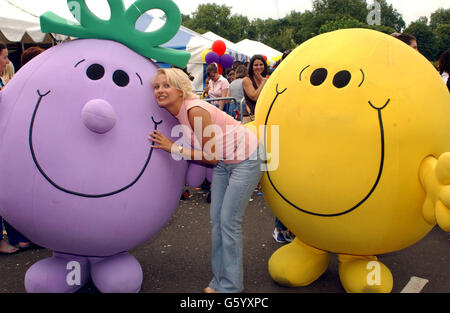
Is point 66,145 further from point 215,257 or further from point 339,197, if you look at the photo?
point 339,197

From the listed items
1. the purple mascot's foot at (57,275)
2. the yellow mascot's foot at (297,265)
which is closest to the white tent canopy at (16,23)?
the purple mascot's foot at (57,275)

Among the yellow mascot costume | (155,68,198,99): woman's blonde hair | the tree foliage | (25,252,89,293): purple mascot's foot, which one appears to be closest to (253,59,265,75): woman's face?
the yellow mascot costume

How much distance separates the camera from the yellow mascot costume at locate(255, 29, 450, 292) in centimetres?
242

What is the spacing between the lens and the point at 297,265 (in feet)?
10.1

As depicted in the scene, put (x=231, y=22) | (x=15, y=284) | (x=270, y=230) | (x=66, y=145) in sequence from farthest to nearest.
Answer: (x=231, y=22)
(x=270, y=230)
(x=15, y=284)
(x=66, y=145)

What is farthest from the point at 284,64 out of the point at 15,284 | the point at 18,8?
the point at 18,8

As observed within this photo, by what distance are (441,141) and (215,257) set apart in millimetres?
1717

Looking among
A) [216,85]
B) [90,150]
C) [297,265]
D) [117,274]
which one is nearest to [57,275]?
[117,274]

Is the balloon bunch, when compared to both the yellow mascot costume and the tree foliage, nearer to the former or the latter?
the yellow mascot costume

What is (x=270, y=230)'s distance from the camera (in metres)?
4.33

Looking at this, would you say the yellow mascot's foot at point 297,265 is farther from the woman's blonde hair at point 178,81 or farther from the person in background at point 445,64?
the person in background at point 445,64

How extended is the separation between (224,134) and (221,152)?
12cm

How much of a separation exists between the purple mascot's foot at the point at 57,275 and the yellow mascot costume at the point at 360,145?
1497mm

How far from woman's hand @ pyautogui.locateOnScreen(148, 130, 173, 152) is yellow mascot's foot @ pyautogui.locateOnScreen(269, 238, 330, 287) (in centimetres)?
126
